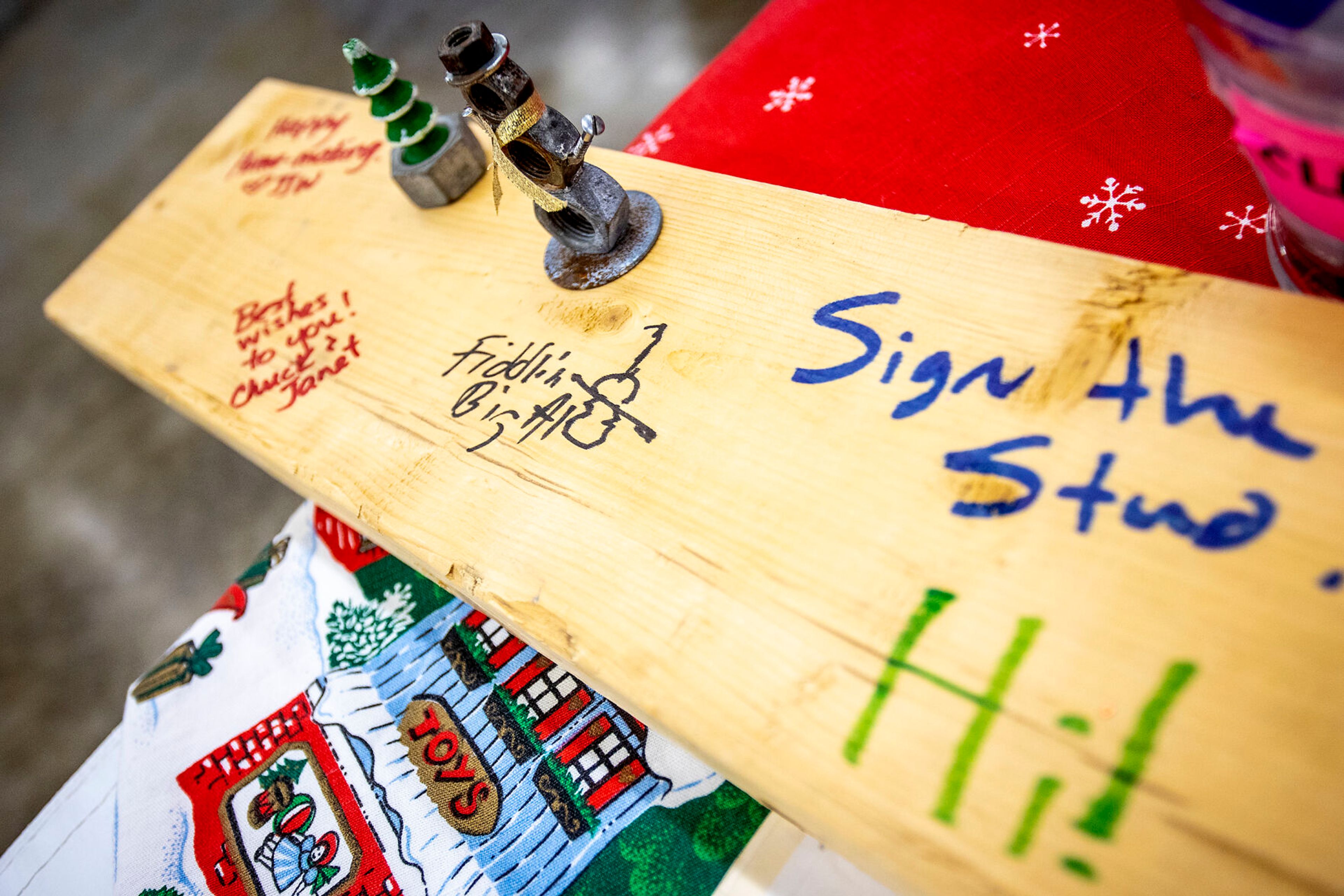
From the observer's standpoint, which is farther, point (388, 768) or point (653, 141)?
point (653, 141)

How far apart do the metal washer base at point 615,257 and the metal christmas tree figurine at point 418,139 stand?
262 mm

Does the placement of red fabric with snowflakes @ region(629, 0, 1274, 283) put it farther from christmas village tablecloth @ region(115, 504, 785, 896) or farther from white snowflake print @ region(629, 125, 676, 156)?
christmas village tablecloth @ region(115, 504, 785, 896)

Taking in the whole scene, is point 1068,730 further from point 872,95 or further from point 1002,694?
point 872,95

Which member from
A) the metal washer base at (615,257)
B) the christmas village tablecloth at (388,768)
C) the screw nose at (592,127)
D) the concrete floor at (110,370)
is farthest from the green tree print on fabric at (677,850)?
the concrete floor at (110,370)

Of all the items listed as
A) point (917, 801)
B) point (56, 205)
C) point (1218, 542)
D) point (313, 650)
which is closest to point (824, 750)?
point (917, 801)

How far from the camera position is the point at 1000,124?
104 cm

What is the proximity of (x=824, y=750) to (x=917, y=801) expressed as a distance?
71mm

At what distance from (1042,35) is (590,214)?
2.37 feet

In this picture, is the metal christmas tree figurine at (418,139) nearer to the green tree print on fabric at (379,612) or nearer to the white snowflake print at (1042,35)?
the green tree print on fabric at (379,612)

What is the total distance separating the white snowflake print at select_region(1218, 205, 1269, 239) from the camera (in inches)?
32.8

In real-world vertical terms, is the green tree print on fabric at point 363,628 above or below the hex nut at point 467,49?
below

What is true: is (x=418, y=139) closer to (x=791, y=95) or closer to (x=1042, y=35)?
(x=791, y=95)

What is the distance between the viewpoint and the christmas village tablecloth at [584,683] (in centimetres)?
94

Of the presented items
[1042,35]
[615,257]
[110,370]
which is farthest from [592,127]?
[110,370]
